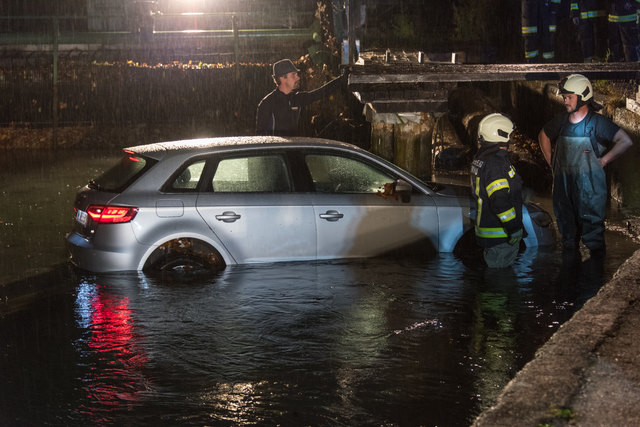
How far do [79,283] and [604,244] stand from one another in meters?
4.82

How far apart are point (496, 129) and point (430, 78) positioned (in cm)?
360

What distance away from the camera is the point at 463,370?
19.6 feet

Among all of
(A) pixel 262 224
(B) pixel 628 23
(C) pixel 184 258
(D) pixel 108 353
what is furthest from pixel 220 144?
(B) pixel 628 23

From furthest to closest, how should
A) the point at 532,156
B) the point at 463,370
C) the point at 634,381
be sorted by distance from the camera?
the point at 532,156 → the point at 463,370 → the point at 634,381

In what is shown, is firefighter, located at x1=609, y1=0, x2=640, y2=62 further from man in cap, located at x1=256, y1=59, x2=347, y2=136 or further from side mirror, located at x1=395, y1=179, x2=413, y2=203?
side mirror, located at x1=395, y1=179, x2=413, y2=203

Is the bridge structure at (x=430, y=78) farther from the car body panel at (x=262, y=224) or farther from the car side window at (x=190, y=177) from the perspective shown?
the car side window at (x=190, y=177)

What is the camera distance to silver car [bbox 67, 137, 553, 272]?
26.5 feet

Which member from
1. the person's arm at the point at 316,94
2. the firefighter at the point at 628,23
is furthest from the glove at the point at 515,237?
the firefighter at the point at 628,23

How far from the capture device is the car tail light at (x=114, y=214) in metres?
8.00

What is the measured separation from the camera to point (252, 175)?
332 inches

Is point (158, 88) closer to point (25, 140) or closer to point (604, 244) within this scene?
point (25, 140)

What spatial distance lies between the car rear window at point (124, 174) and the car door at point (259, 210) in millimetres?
571

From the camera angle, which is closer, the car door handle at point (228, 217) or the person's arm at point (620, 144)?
the car door handle at point (228, 217)

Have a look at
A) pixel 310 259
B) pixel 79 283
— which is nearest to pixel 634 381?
pixel 310 259
